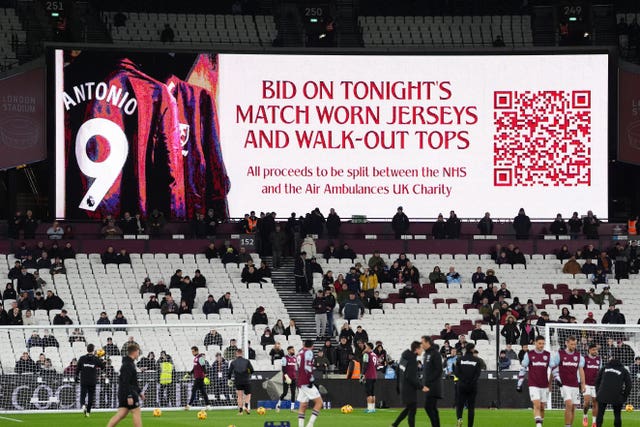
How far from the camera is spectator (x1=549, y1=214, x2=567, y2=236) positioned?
1847 inches

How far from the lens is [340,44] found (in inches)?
1972

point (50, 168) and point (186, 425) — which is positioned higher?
point (50, 168)

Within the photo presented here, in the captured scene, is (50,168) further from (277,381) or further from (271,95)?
(277,381)

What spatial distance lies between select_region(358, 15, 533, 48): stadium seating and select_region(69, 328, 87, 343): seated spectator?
17812mm

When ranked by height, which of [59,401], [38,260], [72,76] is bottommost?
[59,401]

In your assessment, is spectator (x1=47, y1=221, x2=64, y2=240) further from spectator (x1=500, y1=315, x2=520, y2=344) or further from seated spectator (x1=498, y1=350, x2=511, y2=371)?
seated spectator (x1=498, y1=350, x2=511, y2=371)

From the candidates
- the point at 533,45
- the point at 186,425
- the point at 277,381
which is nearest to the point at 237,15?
the point at 533,45

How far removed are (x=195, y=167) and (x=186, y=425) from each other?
62.4ft

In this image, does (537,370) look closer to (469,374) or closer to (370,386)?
(469,374)

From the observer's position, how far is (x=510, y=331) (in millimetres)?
38969

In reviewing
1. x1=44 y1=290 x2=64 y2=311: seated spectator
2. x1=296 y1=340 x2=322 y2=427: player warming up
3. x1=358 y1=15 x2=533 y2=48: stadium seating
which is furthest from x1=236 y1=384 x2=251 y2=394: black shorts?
x1=358 y1=15 x2=533 y2=48: stadium seating

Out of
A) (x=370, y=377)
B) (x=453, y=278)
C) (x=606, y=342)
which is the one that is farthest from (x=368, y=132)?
(x=370, y=377)

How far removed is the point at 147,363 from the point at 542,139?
18837mm

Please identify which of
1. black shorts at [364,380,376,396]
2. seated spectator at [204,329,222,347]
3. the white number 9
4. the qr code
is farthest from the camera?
the qr code
